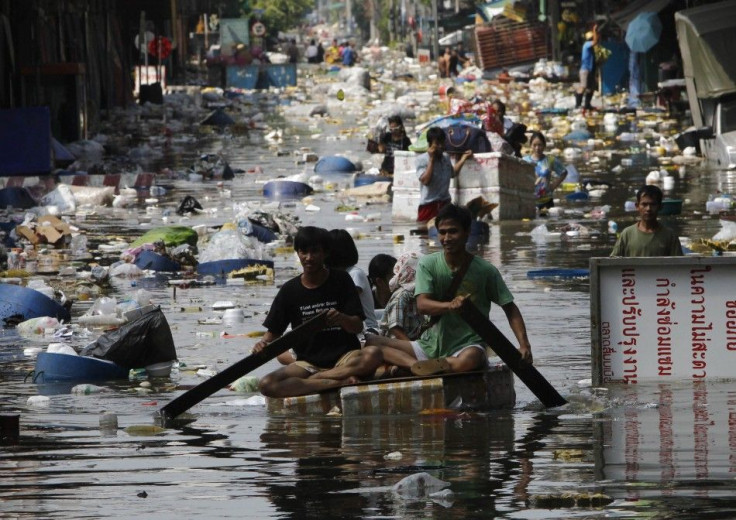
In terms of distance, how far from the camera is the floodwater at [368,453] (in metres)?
6.14

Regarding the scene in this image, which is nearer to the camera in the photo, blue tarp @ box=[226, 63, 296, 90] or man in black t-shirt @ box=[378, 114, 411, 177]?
man in black t-shirt @ box=[378, 114, 411, 177]

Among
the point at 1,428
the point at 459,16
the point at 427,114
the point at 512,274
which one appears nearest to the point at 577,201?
the point at 512,274

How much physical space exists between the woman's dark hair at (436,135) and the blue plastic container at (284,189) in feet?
18.9

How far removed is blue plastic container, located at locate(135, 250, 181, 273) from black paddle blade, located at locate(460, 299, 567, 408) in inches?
278

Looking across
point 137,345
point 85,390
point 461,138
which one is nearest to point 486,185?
point 461,138

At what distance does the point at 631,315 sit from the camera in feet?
27.7

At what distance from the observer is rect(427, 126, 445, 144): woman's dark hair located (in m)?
16.0

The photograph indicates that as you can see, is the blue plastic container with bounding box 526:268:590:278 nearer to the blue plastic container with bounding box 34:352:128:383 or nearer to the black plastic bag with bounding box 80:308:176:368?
the black plastic bag with bounding box 80:308:176:368

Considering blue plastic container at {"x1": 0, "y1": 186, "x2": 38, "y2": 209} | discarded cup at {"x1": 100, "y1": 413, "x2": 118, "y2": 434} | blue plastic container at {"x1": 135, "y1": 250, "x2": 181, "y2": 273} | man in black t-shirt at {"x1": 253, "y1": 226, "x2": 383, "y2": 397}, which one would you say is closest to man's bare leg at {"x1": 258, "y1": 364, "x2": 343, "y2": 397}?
man in black t-shirt at {"x1": 253, "y1": 226, "x2": 383, "y2": 397}

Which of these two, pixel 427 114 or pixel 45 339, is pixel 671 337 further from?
pixel 427 114

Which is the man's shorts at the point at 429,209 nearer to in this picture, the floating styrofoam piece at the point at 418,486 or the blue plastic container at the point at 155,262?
the blue plastic container at the point at 155,262

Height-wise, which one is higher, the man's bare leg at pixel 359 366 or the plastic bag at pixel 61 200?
the plastic bag at pixel 61 200

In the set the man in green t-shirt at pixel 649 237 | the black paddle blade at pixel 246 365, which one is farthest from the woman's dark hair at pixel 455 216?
the man in green t-shirt at pixel 649 237

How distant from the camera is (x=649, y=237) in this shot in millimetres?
9477
